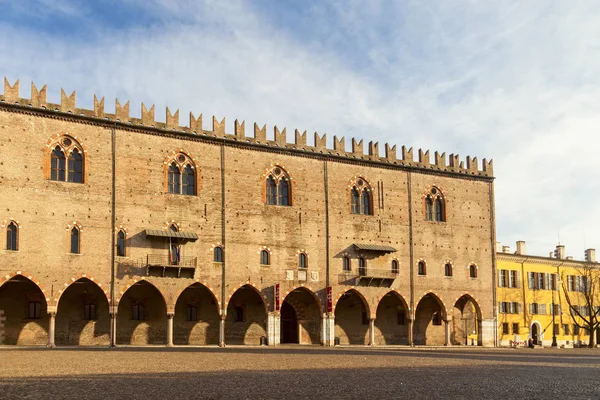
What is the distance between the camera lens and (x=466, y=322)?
169ft

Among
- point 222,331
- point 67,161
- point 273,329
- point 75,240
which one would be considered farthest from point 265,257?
point 67,161

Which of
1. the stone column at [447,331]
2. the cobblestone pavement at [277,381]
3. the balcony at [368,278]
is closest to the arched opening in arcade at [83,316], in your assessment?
the balcony at [368,278]

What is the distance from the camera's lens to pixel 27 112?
36344 millimetres

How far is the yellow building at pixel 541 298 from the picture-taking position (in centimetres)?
5588

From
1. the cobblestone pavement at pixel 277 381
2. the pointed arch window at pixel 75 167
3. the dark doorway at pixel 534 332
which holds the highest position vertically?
the pointed arch window at pixel 75 167

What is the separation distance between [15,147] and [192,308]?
1274 cm

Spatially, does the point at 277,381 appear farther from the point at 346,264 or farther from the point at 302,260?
the point at 346,264

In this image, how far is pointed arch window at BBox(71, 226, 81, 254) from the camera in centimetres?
3650

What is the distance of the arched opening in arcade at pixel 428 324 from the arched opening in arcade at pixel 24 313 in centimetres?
2353

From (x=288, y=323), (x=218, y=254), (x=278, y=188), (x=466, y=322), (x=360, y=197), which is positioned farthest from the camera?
(x=466, y=322)

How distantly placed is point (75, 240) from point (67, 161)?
3.98 m

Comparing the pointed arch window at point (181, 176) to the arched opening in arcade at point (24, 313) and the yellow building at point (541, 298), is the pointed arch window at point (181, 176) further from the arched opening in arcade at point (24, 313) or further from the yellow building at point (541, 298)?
the yellow building at point (541, 298)

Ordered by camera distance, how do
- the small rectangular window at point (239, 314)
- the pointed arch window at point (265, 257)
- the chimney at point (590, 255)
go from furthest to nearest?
the chimney at point (590, 255), the small rectangular window at point (239, 314), the pointed arch window at point (265, 257)

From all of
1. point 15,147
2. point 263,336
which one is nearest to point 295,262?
point 263,336
